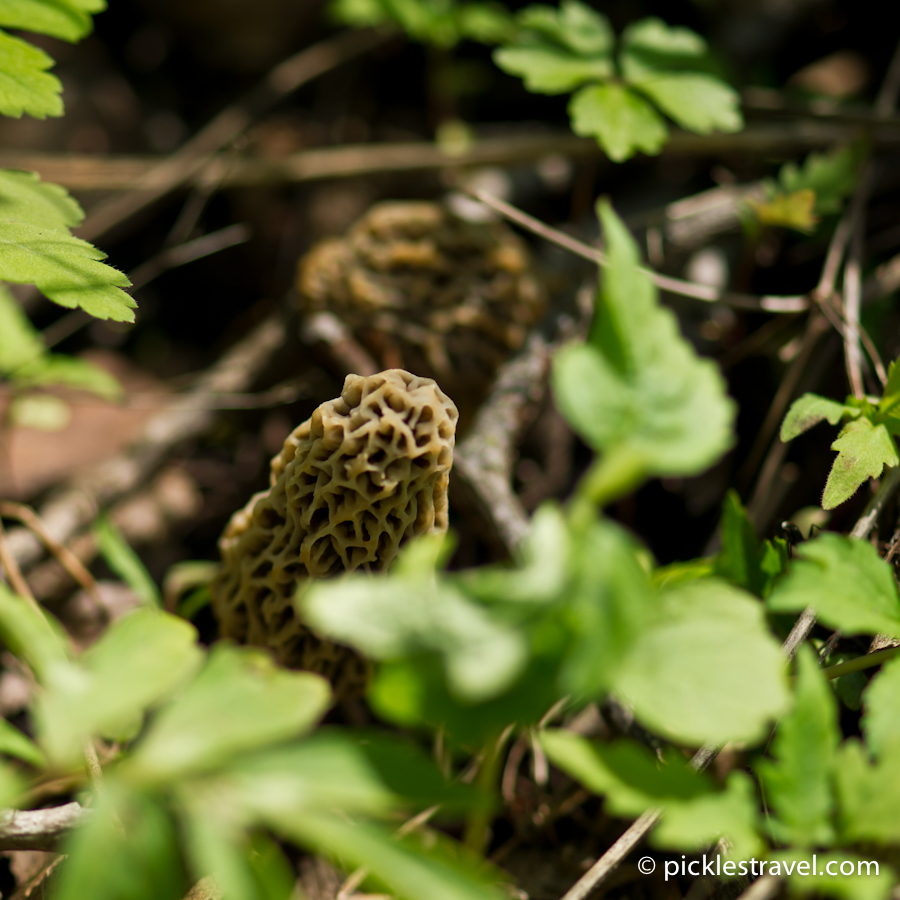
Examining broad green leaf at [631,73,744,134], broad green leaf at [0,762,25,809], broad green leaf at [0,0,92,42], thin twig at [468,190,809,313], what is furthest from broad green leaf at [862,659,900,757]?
broad green leaf at [0,0,92,42]

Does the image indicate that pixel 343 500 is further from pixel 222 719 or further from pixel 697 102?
pixel 697 102

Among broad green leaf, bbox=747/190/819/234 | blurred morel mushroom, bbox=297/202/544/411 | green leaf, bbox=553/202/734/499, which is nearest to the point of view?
green leaf, bbox=553/202/734/499

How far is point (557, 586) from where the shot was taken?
1.01 metres

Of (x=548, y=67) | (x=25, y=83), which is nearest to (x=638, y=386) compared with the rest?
(x=25, y=83)

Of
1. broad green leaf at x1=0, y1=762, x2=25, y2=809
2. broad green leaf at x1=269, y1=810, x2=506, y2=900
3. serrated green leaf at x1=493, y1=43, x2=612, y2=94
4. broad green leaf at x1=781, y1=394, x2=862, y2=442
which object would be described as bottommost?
broad green leaf at x1=269, y1=810, x2=506, y2=900

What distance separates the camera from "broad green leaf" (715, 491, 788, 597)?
1.84 metres

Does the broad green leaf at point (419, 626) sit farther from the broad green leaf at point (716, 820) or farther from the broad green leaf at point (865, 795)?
the broad green leaf at point (865, 795)

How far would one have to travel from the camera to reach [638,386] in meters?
1.12

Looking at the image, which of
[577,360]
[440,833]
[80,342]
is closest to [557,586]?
[577,360]

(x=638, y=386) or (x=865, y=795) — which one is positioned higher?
(x=638, y=386)

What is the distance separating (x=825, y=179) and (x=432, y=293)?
1547mm

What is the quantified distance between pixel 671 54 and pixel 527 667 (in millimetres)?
2600

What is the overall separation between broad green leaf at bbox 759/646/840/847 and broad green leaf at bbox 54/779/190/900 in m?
0.87

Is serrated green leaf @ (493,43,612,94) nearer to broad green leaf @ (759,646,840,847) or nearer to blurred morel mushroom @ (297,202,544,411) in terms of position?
blurred morel mushroom @ (297,202,544,411)
